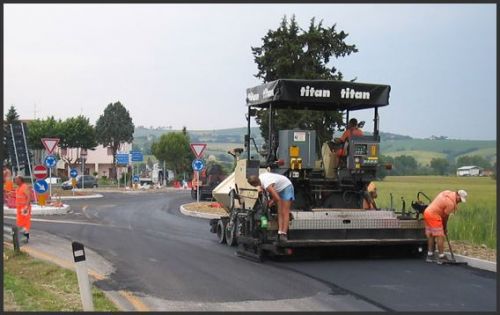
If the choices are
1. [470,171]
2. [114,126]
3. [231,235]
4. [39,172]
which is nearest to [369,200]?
[231,235]

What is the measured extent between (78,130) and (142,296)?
6749 centimetres

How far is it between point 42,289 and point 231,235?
5465 millimetres

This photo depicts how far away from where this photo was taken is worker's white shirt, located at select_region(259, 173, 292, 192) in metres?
11.4

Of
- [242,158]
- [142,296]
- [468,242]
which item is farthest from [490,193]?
[142,296]

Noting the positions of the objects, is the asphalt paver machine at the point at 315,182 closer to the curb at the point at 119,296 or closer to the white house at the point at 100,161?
the curb at the point at 119,296

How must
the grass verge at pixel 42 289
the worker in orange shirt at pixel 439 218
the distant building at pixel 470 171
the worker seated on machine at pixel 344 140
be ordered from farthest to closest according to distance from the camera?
the distant building at pixel 470 171, the worker seated on machine at pixel 344 140, the worker in orange shirt at pixel 439 218, the grass verge at pixel 42 289

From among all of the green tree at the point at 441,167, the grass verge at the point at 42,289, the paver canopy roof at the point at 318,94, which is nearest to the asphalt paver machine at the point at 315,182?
the paver canopy roof at the point at 318,94

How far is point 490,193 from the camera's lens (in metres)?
21.8

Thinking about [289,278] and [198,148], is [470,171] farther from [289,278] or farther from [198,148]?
[289,278]

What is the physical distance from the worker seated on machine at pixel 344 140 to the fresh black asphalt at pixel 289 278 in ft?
6.35

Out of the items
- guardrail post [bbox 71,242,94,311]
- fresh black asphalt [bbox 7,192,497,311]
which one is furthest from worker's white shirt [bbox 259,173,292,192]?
guardrail post [bbox 71,242,94,311]

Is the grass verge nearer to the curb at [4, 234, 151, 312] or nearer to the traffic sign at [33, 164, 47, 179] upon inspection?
the curb at [4, 234, 151, 312]

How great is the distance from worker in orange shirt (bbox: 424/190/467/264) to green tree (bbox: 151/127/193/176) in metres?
73.2

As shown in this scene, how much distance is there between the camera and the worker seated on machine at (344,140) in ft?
41.1
